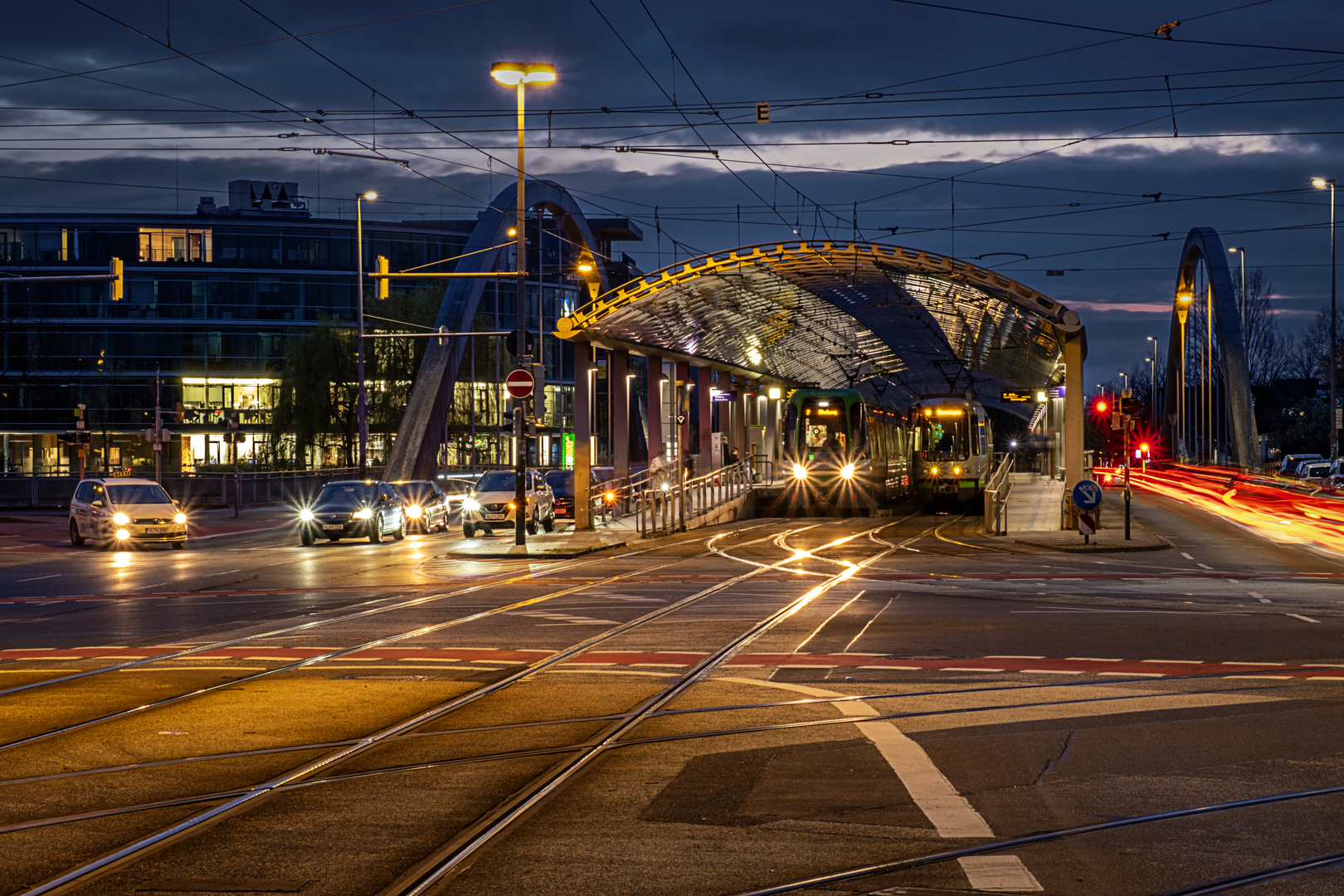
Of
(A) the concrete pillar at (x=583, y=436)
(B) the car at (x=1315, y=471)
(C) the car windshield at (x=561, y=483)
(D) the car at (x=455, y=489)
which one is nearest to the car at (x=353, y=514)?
(A) the concrete pillar at (x=583, y=436)

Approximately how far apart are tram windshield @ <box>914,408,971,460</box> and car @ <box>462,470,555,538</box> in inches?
620

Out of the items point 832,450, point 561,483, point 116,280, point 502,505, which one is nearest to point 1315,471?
point 832,450

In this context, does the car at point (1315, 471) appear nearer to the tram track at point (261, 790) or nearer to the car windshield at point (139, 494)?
the car windshield at point (139, 494)

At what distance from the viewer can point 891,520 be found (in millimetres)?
45656

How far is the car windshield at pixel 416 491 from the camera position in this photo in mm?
42875

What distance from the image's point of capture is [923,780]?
788 cm

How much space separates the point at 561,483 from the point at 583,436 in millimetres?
9461

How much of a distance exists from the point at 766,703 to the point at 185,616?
33.1 ft

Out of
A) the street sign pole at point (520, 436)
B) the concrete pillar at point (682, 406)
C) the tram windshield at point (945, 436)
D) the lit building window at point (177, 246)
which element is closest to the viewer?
the street sign pole at point (520, 436)

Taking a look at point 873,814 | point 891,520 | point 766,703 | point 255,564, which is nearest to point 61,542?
point 255,564

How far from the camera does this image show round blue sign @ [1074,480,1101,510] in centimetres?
3022

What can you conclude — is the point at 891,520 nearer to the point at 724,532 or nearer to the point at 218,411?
the point at 724,532

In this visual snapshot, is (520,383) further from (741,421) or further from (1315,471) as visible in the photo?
(1315,471)

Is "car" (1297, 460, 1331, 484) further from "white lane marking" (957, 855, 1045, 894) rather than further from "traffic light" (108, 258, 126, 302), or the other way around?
"white lane marking" (957, 855, 1045, 894)
